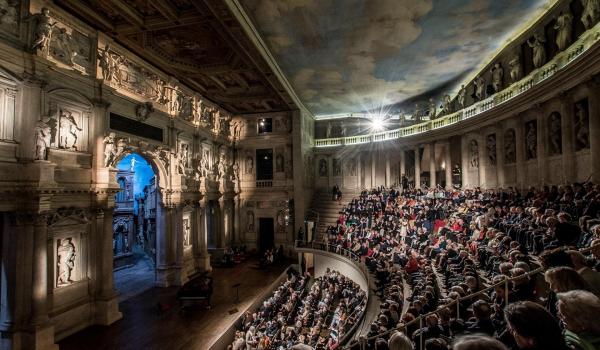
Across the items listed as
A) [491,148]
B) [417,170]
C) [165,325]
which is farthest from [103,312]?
[417,170]

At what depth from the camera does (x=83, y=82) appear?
1098 centimetres

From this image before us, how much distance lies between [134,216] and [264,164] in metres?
11.1

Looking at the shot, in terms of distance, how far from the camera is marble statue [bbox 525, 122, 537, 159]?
13672 millimetres

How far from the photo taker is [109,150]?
11.9 m

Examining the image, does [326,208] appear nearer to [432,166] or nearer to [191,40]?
[432,166]

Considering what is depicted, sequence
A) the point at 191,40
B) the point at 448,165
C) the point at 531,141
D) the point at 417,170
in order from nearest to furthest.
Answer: the point at 191,40 → the point at 531,141 → the point at 448,165 → the point at 417,170

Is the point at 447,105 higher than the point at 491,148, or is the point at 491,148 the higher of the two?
the point at 447,105

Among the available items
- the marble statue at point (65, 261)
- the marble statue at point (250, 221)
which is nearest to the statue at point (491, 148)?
the marble statue at point (250, 221)

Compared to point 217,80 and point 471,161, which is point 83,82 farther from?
point 471,161

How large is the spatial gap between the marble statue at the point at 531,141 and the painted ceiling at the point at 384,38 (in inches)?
182

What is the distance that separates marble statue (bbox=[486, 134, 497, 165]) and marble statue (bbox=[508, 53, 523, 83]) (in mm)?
3364

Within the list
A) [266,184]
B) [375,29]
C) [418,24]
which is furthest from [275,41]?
[266,184]

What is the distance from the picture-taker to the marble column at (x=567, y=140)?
36.7 ft

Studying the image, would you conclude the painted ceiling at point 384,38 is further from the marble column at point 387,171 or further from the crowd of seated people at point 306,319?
the crowd of seated people at point 306,319
